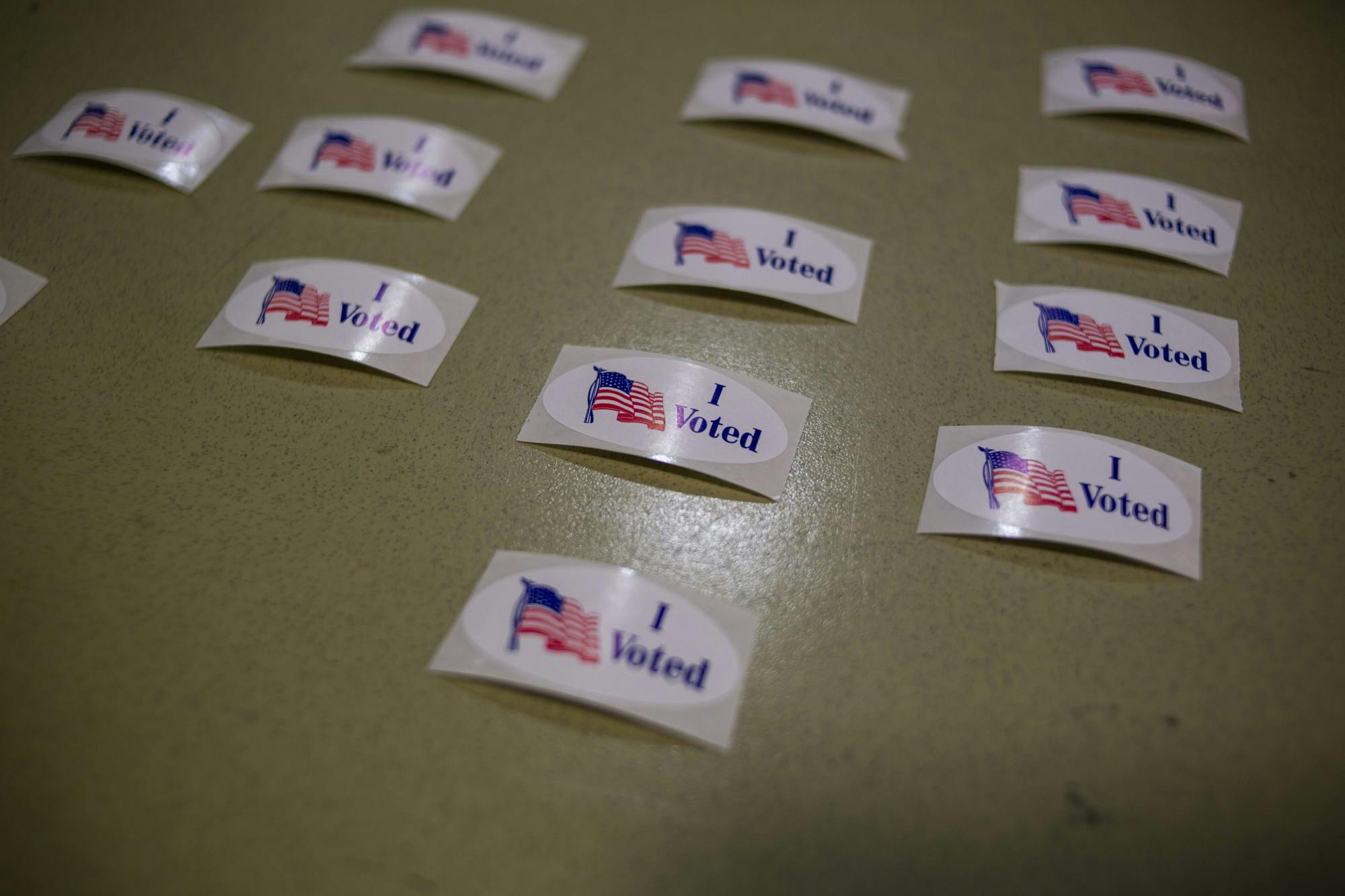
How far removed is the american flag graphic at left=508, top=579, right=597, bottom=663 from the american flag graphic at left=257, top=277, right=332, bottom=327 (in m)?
0.33

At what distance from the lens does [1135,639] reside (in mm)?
634

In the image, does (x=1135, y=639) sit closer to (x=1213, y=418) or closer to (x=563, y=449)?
(x=1213, y=418)

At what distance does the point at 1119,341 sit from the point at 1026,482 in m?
0.19

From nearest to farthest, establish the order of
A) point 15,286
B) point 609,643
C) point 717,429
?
point 609,643, point 717,429, point 15,286

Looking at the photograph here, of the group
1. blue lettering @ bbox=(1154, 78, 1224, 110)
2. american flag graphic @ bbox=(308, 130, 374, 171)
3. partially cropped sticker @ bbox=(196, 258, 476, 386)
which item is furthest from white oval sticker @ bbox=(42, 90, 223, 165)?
blue lettering @ bbox=(1154, 78, 1224, 110)

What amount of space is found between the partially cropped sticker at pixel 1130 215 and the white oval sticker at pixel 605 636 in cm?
52

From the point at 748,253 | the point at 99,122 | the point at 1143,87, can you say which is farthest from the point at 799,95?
the point at 99,122

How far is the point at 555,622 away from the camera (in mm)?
625

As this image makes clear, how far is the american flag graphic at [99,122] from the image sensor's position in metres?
0.94

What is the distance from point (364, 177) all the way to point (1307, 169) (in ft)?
3.15

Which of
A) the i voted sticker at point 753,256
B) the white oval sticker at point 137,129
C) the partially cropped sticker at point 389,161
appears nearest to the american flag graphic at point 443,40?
the partially cropped sticker at point 389,161

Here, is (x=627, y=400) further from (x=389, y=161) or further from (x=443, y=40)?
(x=443, y=40)

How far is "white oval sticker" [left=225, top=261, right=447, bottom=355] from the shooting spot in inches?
31.0

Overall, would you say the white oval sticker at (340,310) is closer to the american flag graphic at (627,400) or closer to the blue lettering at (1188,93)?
the american flag graphic at (627,400)
